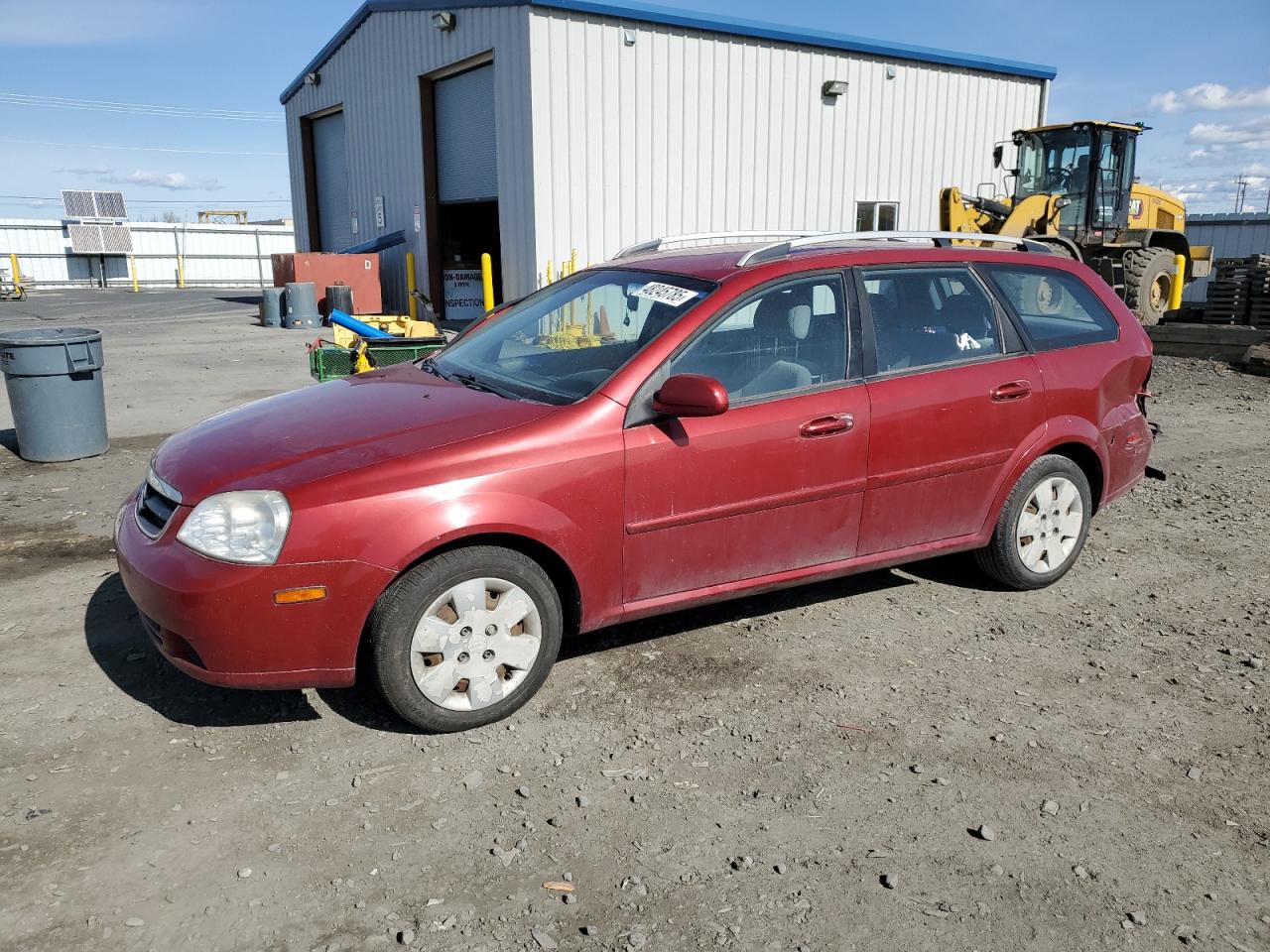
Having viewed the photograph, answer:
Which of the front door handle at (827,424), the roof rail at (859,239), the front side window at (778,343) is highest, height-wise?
the roof rail at (859,239)

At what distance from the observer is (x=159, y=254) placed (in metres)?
40.7

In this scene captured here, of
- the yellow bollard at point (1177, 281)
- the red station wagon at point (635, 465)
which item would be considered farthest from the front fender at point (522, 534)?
the yellow bollard at point (1177, 281)

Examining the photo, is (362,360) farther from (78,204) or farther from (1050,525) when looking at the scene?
(78,204)

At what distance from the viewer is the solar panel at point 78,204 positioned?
4038 centimetres

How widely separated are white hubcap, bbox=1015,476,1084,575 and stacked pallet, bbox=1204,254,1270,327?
1374cm

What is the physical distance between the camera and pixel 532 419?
11.7 feet

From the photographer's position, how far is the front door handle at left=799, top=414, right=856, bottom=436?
3963 mm

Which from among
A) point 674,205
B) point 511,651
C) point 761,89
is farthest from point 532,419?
point 761,89

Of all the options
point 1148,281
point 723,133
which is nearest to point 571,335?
point 723,133

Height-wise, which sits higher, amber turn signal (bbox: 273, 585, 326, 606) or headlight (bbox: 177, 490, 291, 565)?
headlight (bbox: 177, 490, 291, 565)

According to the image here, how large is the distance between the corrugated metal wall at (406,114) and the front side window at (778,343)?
1169cm

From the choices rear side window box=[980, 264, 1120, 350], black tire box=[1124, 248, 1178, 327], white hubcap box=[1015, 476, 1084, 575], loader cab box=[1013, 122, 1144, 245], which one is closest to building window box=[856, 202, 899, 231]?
loader cab box=[1013, 122, 1144, 245]

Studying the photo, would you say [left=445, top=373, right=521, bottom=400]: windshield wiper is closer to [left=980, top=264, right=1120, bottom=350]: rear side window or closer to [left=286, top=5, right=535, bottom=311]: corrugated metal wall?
[left=980, top=264, right=1120, bottom=350]: rear side window

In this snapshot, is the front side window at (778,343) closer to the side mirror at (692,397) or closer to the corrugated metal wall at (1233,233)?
the side mirror at (692,397)
